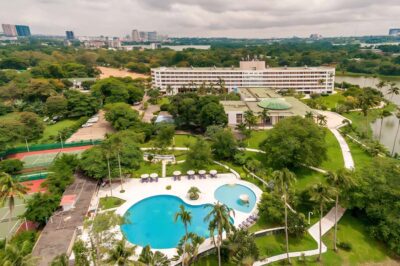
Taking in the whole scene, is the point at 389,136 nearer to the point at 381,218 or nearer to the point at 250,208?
the point at 381,218

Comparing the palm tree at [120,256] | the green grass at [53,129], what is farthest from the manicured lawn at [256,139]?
the green grass at [53,129]

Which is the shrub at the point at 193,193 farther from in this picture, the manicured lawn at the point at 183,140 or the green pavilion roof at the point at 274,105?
the green pavilion roof at the point at 274,105

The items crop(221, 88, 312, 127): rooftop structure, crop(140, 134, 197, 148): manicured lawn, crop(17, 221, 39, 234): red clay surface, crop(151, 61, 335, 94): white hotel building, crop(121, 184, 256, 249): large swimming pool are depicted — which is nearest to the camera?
crop(121, 184, 256, 249): large swimming pool

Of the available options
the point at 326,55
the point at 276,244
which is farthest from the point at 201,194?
the point at 326,55

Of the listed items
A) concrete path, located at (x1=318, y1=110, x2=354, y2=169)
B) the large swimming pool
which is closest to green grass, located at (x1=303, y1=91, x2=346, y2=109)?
concrete path, located at (x1=318, y1=110, x2=354, y2=169)

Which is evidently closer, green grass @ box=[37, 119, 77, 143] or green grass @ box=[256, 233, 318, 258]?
green grass @ box=[256, 233, 318, 258]

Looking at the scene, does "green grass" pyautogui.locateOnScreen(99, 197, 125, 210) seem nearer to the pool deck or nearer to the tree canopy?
the pool deck

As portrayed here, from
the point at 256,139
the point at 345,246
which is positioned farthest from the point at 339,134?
the point at 345,246
